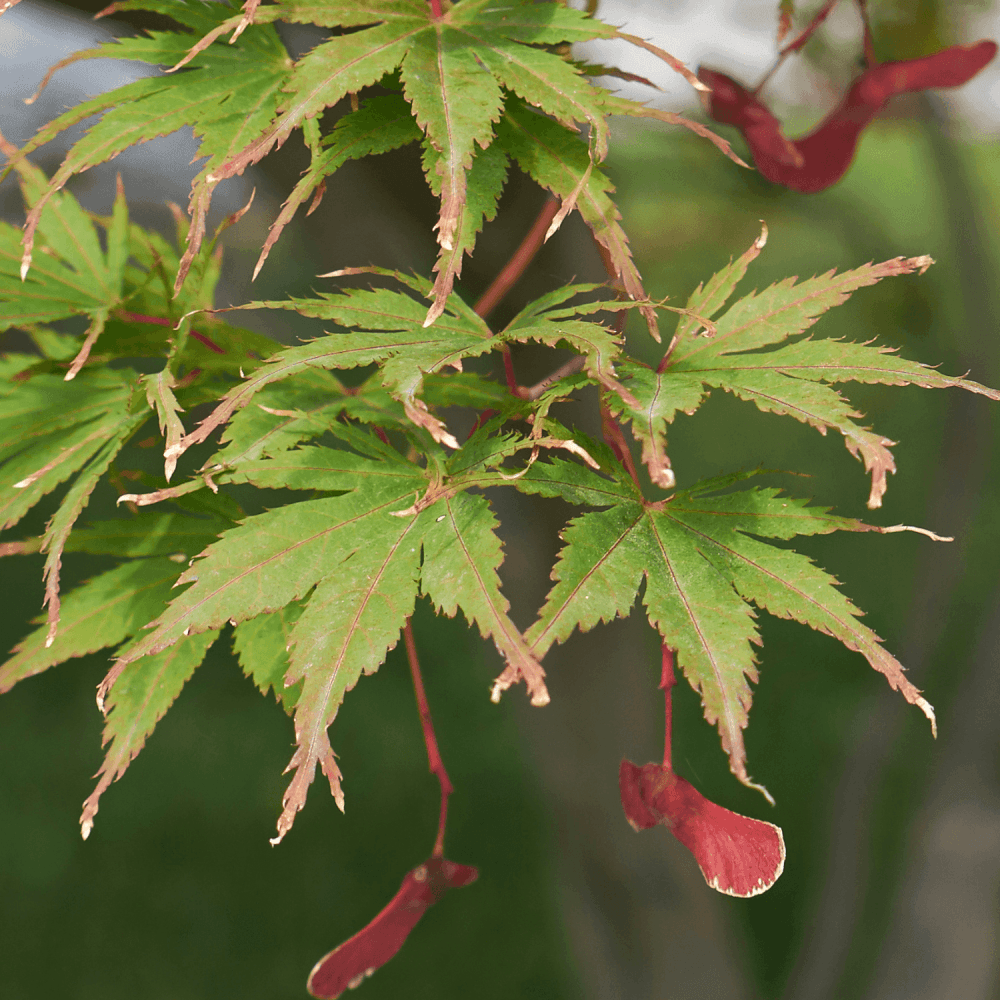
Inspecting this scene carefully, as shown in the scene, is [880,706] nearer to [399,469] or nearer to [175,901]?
[399,469]

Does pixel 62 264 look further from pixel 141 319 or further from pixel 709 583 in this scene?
pixel 709 583

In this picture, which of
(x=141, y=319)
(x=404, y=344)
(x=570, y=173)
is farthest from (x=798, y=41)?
(x=141, y=319)

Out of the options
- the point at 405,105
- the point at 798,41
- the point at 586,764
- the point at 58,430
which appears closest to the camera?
the point at 405,105

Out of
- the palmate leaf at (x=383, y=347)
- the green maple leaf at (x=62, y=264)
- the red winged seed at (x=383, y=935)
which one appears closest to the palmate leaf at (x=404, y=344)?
the palmate leaf at (x=383, y=347)

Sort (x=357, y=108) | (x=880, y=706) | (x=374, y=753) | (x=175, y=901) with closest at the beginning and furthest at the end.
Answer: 1. (x=357, y=108)
2. (x=880, y=706)
3. (x=175, y=901)
4. (x=374, y=753)

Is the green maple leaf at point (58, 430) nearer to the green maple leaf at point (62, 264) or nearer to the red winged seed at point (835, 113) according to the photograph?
the green maple leaf at point (62, 264)

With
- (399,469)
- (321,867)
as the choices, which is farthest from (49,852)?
(399,469)

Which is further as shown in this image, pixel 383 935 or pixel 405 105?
pixel 383 935
